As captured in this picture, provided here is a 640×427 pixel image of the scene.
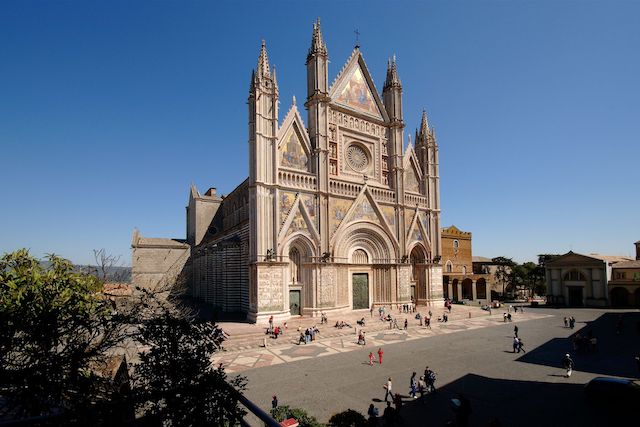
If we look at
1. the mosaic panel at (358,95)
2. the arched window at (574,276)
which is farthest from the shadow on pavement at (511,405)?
the arched window at (574,276)

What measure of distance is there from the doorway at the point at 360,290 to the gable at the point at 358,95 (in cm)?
1765

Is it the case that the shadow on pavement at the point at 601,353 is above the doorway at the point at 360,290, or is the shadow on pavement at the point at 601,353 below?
below

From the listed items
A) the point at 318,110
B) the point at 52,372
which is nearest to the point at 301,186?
the point at 318,110

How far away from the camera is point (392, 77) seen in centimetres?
4147

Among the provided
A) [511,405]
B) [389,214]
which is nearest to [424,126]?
[389,214]

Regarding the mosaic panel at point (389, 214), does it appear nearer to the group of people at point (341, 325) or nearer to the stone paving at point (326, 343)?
the stone paving at point (326, 343)

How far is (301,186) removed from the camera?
1281 inches

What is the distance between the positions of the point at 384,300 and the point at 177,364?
3345 centimetres

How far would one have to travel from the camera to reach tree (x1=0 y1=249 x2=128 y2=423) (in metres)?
5.46

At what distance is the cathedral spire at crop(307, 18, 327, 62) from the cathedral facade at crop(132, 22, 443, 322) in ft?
0.39

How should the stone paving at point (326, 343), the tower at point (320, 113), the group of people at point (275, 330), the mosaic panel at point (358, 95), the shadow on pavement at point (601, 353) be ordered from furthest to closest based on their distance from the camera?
the mosaic panel at point (358, 95)
the tower at point (320, 113)
the group of people at point (275, 330)
the stone paving at point (326, 343)
the shadow on pavement at point (601, 353)

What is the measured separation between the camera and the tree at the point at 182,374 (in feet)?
14.7

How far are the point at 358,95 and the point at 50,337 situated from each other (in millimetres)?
36437

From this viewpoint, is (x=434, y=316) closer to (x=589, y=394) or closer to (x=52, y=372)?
(x=589, y=394)
